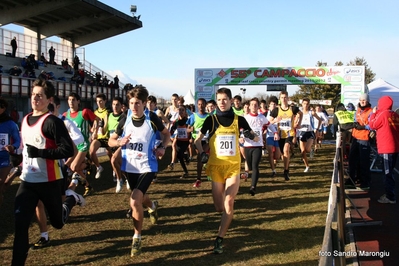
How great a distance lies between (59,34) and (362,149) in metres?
30.9

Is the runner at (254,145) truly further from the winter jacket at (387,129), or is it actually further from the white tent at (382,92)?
the white tent at (382,92)

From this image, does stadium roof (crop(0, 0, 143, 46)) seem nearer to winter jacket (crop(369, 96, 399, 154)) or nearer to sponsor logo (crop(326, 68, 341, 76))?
sponsor logo (crop(326, 68, 341, 76))

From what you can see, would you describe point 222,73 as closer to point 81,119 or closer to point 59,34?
point 59,34

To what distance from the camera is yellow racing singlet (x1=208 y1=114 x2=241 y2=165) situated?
17.5 feet

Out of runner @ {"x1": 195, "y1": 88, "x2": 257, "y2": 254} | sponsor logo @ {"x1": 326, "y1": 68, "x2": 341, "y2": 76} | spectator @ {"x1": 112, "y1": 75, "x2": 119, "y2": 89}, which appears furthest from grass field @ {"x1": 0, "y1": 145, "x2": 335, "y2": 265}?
spectator @ {"x1": 112, "y1": 75, "x2": 119, "y2": 89}

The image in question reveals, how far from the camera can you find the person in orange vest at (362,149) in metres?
8.84

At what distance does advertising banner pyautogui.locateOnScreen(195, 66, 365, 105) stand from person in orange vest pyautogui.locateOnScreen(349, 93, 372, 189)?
52.1 feet

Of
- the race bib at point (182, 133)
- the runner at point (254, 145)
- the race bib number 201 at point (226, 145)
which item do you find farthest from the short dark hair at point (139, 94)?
the race bib at point (182, 133)

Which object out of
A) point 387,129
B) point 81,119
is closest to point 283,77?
point 387,129

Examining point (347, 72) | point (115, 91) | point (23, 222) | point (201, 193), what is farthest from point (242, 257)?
point (115, 91)

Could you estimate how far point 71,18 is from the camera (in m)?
33.6

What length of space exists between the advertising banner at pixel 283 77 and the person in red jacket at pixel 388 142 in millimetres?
17456

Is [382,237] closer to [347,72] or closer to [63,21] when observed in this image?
[347,72]

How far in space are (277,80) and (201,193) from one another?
19.0 m
